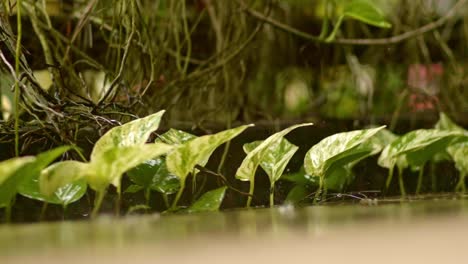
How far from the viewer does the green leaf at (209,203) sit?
26.5 inches

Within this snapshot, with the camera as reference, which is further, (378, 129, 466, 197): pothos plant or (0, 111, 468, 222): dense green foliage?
(378, 129, 466, 197): pothos plant

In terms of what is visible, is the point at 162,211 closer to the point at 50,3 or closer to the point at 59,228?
the point at 59,228

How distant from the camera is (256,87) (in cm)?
162

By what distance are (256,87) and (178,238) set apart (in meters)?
1.23

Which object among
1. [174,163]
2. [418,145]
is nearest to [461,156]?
[418,145]

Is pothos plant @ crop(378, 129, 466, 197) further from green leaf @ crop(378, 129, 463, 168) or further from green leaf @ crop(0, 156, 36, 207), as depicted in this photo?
green leaf @ crop(0, 156, 36, 207)

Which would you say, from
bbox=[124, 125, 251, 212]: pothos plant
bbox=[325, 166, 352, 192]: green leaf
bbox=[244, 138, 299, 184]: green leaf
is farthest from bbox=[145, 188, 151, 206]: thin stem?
bbox=[325, 166, 352, 192]: green leaf

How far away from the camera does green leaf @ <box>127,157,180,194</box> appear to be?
0.68 m

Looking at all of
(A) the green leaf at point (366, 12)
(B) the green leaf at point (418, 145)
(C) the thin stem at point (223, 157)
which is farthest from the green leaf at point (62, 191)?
(A) the green leaf at point (366, 12)

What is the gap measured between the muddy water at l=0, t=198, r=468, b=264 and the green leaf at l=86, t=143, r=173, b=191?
0.14ft

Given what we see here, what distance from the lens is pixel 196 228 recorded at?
0.45 meters

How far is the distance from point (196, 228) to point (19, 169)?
15cm

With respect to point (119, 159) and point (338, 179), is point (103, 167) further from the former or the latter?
point (338, 179)

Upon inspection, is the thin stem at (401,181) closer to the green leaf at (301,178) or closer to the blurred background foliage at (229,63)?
the green leaf at (301,178)
